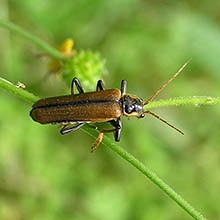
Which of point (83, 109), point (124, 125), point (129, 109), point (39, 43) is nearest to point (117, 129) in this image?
point (129, 109)

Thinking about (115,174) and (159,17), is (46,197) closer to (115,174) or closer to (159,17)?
(115,174)

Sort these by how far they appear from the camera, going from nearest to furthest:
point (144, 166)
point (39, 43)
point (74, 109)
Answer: point (144, 166), point (74, 109), point (39, 43)

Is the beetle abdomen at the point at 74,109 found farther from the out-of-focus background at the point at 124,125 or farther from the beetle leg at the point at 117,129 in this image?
the out-of-focus background at the point at 124,125

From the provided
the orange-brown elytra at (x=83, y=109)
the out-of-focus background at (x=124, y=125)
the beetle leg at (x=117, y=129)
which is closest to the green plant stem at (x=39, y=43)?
the orange-brown elytra at (x=83, y=109)

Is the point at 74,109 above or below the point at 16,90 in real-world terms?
above

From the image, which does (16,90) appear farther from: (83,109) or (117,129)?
(117,129)

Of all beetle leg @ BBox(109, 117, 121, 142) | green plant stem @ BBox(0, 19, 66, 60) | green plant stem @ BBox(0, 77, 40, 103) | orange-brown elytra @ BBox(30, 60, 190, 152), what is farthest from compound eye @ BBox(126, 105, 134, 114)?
green plant stem @ BBox(0, 77, 40, 103)

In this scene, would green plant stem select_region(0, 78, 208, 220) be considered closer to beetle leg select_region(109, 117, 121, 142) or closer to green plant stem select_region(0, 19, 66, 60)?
beetle leg select_region(109, 117, 121, 142)

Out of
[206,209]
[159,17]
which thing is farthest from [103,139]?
[159,17]
